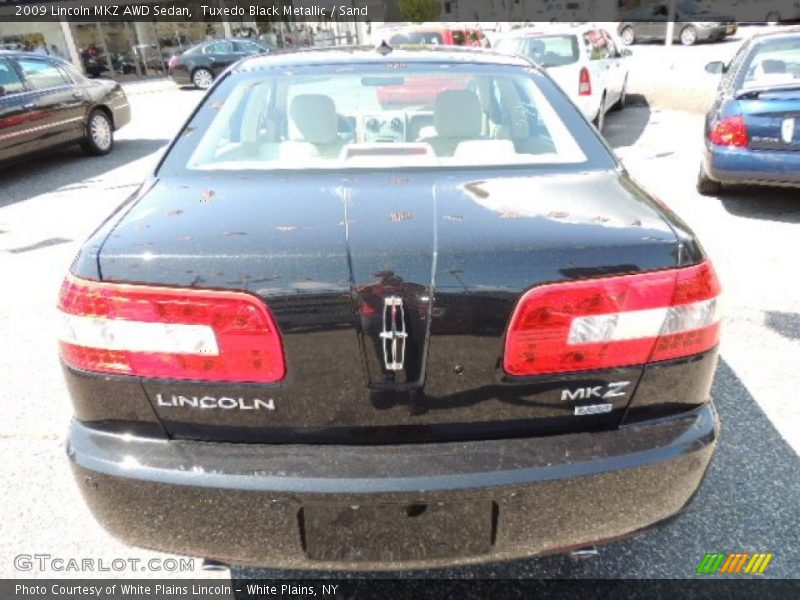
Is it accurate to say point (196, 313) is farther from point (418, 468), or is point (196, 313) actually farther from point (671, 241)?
point (671, 241)

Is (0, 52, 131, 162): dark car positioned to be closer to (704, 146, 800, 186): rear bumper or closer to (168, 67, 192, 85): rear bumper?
(704, 146, 800, 186): rear bumper

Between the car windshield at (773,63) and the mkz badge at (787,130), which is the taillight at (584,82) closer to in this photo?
the car windshield at (773,63)

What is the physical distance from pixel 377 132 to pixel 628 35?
2654cm

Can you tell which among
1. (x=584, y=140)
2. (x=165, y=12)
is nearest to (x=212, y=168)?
(x=584, y=140)

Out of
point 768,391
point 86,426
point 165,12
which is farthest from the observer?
point 165,12

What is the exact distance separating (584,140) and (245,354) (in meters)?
1.46

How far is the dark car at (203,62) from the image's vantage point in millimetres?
18578

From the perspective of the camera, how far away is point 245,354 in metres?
1.37

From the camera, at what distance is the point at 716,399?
272cm

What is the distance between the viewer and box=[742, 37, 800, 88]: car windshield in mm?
5176

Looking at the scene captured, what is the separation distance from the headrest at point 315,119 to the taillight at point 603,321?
1.42 metres

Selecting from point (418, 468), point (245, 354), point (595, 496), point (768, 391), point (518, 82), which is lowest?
point (768, 391)

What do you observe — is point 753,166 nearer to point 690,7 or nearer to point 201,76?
point 201,76

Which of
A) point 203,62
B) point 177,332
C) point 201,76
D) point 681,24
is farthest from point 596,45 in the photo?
point 681,24
